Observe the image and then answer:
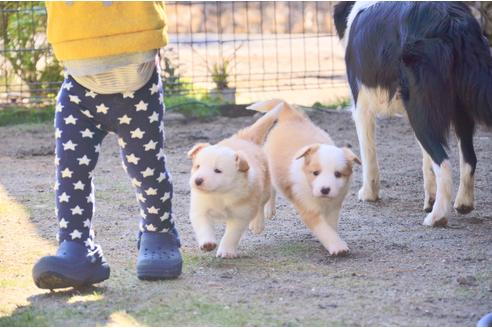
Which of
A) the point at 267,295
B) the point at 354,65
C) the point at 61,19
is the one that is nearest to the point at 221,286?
the point at 267,295

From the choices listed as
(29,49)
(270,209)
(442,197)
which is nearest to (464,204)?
(442,197)

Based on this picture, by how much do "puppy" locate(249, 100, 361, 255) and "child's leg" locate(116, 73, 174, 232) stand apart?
2.61 ft

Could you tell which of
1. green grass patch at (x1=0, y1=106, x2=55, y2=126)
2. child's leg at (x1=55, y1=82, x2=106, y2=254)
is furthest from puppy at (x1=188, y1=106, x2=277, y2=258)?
green grass patch at (x1=0, y1=106, x2=55, y2=126)

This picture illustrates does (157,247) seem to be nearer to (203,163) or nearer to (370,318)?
(203,163)

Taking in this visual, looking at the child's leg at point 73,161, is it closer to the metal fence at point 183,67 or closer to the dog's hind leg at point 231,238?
the dog's hind leg at point 231,238

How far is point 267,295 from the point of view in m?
3.46

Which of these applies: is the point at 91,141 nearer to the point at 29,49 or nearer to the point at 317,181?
the point at 317,181

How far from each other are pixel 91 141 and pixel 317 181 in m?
1.09

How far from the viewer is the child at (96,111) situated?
11.1 ft

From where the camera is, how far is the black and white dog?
455 centimetres

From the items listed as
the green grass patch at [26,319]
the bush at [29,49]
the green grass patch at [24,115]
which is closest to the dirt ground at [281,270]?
the green grass patch at [26,319]

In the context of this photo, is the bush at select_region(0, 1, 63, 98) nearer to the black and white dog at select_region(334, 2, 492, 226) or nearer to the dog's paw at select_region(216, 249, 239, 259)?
the black and white dog at select_region(334, 2, 492, 226)

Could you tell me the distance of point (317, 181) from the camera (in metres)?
4.13

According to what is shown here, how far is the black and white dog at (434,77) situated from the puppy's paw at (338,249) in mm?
771
